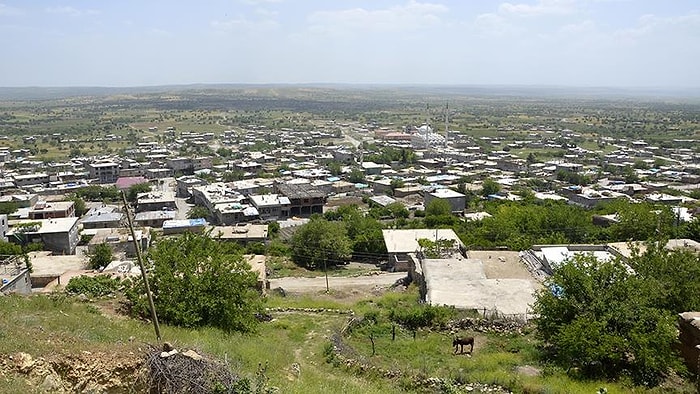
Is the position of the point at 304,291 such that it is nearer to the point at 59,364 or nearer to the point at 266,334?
the point at 266,334

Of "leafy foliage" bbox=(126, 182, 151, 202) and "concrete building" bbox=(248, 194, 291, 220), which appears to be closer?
"concrete building" bbox=(248, 194, 291, 220)

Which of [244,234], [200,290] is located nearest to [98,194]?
[244,234]

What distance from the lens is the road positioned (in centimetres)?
2336

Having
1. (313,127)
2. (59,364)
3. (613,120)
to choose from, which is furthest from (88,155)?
(613,120)

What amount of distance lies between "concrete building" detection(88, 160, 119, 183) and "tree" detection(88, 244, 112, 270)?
1343 inches

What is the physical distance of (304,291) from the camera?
23.0 meters

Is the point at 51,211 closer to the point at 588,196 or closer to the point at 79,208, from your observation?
the point at 79,208

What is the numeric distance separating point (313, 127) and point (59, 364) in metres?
110

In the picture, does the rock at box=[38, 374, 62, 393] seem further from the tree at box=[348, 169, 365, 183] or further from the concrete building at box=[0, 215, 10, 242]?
the tree at box=[348, 169, 365, 183]

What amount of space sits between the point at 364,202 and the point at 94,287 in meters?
32.8

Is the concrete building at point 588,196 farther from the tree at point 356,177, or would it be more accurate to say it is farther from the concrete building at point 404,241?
the tree at point 356,177

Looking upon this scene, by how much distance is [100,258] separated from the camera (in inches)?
1027

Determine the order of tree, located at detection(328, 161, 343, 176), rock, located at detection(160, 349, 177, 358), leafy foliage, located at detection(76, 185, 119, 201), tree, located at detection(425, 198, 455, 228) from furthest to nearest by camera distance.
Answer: tree, located at detection(328, 161, 343, 176), leafy foliage, located at detection(76, 185, 119, 201), tree, located at detection(425, 198, 455, 228), rock, located at detection(160, 349, 177, 358)

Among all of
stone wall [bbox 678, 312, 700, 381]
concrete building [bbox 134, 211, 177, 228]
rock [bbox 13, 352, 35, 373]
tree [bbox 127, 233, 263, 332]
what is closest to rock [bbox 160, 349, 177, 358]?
rock [bbox 13, 352, 35, 373]
